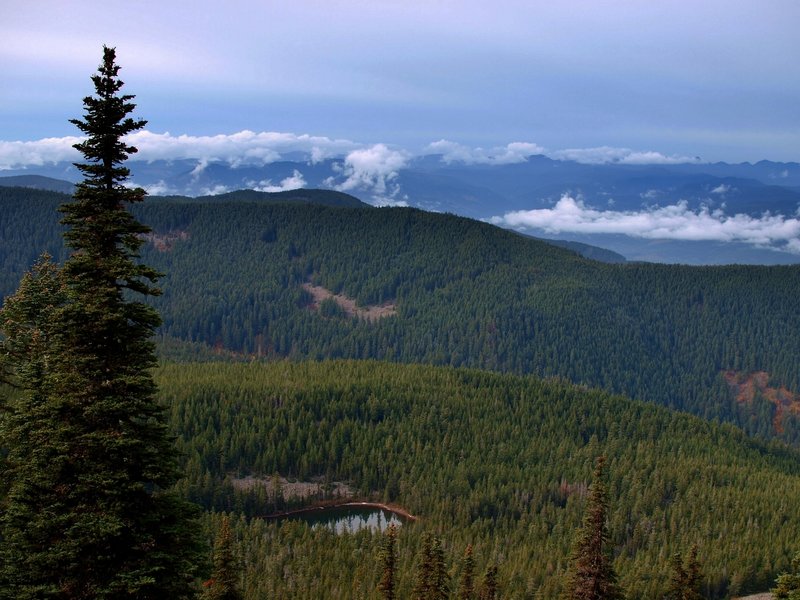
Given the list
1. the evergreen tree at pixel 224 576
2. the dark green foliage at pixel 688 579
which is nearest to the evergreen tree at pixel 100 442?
the evergreen tree at pixel 224 576

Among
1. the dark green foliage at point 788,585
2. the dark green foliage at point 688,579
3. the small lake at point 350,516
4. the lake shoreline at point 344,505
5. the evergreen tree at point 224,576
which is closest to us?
the dark green foliage at point 788,585

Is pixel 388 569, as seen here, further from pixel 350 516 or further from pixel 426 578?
pixel 350 516

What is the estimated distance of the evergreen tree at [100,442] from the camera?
25.0 meters

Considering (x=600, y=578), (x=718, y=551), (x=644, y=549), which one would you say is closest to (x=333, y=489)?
(x=644, y=549)

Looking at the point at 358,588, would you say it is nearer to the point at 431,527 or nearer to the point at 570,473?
the point at 431,527

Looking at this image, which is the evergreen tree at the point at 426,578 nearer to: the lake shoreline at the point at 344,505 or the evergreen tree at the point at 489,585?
the evergreen tree at the point at 489,585

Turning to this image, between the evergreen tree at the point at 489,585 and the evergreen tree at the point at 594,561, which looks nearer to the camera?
the evergreen tree at the point at 594,561

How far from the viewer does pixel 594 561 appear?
40250 mm

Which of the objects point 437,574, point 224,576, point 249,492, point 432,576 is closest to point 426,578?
point 432,576

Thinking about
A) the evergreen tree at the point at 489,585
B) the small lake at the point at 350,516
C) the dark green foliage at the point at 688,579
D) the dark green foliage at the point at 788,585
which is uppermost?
the dark green foliage at the point at 788,585

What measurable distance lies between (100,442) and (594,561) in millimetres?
26792

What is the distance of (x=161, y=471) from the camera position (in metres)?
27.0

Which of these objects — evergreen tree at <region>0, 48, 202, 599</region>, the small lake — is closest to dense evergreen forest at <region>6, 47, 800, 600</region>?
evergreen tree at <region>0, 48, 202, 599</region>

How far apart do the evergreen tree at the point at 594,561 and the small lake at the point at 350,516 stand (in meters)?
125
